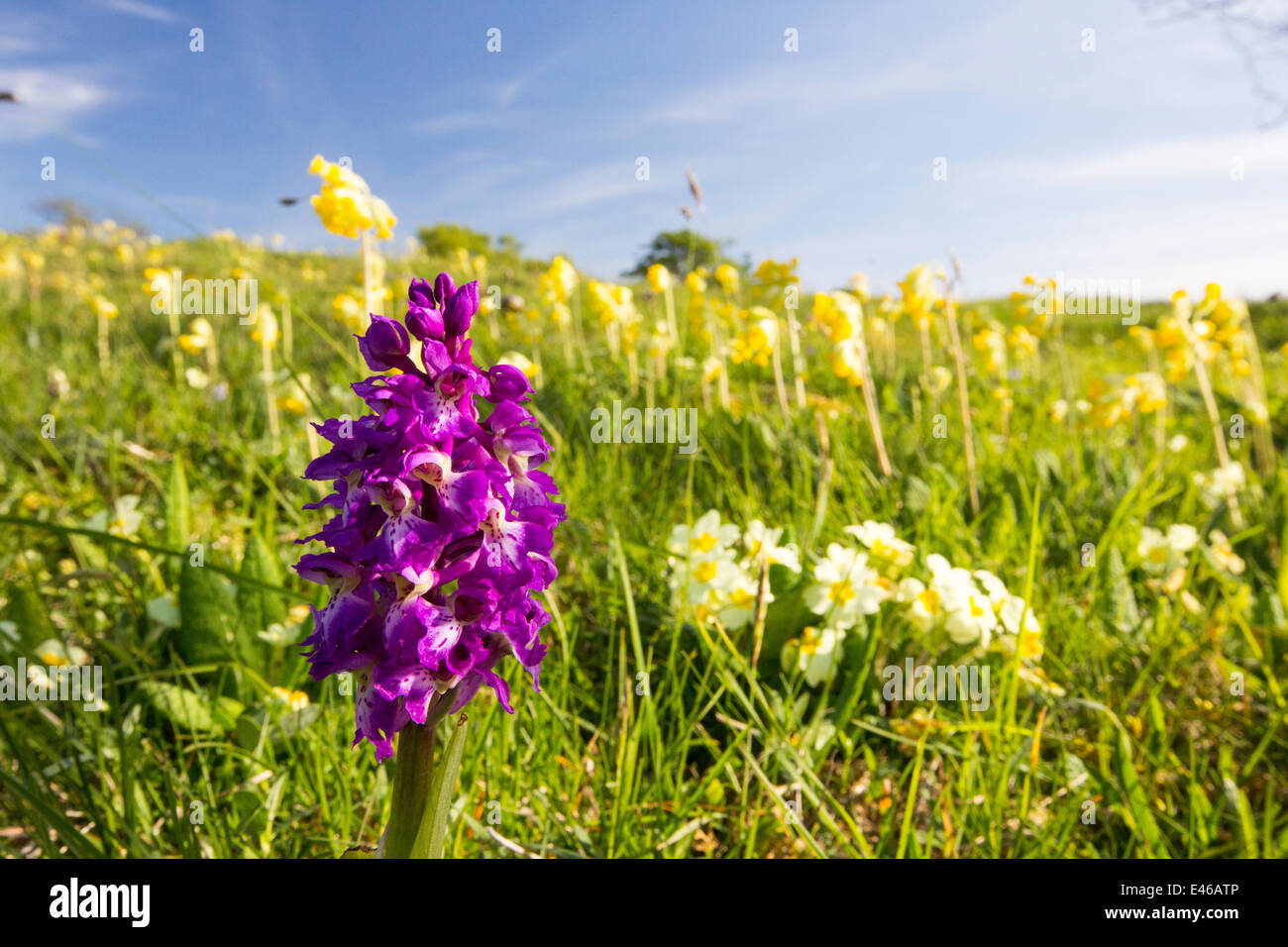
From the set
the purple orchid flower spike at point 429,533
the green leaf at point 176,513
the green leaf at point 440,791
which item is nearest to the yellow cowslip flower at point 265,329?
the green leaf at point 176,513

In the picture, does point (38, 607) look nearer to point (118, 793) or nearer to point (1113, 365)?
point (118, 793)

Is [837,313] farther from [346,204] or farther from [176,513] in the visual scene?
[176,513]

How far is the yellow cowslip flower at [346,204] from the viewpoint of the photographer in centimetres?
238

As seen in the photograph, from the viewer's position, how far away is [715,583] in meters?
2.18

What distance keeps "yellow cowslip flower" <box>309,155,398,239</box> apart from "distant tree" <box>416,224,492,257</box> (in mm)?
17812

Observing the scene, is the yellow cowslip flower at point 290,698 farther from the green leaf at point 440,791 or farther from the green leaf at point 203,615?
the green leaf at point 440,791

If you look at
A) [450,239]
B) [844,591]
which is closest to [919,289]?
[844,591]

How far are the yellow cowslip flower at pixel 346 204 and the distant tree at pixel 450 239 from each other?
58.4 feet

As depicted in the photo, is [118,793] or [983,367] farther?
[983,367]

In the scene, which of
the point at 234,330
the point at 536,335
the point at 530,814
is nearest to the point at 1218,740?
the point at 530,814

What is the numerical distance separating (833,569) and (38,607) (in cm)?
230

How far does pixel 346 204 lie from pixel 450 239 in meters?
20.6

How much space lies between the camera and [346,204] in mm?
2371

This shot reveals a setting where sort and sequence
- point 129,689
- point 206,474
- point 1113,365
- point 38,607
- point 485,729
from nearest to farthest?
point 485,729, point 129,689, point 38,607, point 206,474, point 1113,365
